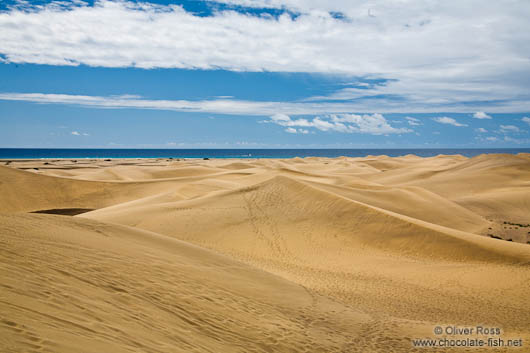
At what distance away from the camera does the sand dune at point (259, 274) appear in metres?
5.25

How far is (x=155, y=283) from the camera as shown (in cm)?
725

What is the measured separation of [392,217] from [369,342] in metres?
12.2

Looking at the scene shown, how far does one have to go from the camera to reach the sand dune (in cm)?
525

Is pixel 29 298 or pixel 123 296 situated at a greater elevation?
pixel 29 298

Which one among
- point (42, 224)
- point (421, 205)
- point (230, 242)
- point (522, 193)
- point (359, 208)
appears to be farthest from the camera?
point (522, 193)

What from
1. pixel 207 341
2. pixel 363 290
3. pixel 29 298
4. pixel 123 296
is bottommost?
pixel 363 290

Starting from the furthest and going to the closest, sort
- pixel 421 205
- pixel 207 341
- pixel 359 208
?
pixel 421 205 → pixel 359 208 → pixel 207 341

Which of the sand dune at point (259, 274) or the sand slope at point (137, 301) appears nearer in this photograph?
the sand slope at point (137, 301)

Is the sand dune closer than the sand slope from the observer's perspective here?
No

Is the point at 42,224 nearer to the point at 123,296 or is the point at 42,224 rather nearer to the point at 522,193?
the point at 123,296

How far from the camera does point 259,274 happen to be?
1078 cm

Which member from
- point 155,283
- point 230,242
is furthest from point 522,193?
point 155,283

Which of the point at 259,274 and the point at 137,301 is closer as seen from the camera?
the point at 137,301

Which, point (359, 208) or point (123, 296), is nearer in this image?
point (123, 296)
